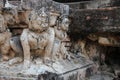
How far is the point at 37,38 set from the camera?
4.17m

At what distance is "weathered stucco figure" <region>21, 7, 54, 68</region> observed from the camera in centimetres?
412

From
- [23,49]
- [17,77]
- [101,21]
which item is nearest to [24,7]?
[23,49]

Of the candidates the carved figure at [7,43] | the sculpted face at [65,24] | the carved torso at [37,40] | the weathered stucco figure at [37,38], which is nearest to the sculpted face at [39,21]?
the weathered stucco figure at [37,38]

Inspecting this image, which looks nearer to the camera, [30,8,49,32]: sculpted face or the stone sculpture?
[30,8,49,32]: sculpted face

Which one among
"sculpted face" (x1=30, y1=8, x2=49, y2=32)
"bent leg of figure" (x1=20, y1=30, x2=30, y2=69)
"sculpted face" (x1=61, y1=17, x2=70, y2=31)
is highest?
"sculpted face" (x1=30, y1=8, x2=49, y2=32)

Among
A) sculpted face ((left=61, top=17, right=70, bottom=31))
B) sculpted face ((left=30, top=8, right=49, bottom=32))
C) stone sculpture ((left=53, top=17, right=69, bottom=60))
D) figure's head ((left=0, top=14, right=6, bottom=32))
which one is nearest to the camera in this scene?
sculpted face ((left=30, top=8, right=49, bottom=32))

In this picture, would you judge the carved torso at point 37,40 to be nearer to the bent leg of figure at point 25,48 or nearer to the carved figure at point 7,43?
the bent leg of figure at point 25,48

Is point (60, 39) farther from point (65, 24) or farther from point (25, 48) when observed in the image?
point (25, 48)

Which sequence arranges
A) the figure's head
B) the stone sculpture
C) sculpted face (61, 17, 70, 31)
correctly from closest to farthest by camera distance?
the figure's head < the stone sculpture < sculpted face (61, 17, 70, 31)

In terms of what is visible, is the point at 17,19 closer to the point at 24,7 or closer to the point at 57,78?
the point at 24,7

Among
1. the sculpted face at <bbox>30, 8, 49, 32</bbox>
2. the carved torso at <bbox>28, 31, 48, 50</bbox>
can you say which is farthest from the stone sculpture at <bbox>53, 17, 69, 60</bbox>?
the sculpted face at <bbox>30, 8, 49, 32</bbox>

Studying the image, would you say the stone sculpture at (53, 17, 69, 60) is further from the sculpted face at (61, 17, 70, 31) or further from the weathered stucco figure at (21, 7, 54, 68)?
the weathered stucco figure at (21, 7, 54, 68)

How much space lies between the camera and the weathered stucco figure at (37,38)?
4117mm

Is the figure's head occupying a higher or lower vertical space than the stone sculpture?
higher
